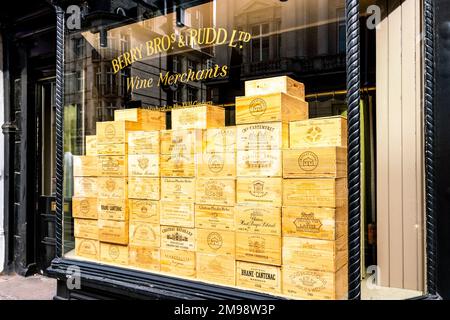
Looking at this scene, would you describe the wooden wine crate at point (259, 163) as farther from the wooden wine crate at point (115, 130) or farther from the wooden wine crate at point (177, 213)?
the wooden wine crate at point (115, 130)

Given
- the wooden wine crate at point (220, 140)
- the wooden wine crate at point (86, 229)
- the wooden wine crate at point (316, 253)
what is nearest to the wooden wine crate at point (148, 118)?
the wooden wine crate at point (220, 140)

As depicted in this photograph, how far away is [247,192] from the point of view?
3250mm

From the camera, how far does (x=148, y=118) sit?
4008 mm

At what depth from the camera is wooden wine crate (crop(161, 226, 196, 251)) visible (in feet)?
11.5

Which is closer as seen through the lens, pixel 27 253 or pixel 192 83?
pixel 192 83

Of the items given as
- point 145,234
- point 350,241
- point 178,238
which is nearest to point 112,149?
point 145,234

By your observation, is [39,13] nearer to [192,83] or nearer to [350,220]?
[192,83]

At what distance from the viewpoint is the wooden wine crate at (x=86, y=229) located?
4012 mm

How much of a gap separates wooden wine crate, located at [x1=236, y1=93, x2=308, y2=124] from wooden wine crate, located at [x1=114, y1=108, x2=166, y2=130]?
3.20 feet

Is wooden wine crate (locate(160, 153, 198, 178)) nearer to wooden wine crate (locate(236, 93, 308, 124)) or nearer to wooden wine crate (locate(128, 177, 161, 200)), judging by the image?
wooden wine crate (locate(128, 177, 161, 200))

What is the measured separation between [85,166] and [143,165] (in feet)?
2.42

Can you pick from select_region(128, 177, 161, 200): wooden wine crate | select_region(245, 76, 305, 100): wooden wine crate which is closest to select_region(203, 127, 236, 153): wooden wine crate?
select_region(245, 76, 305, 100): wooden wine crate
